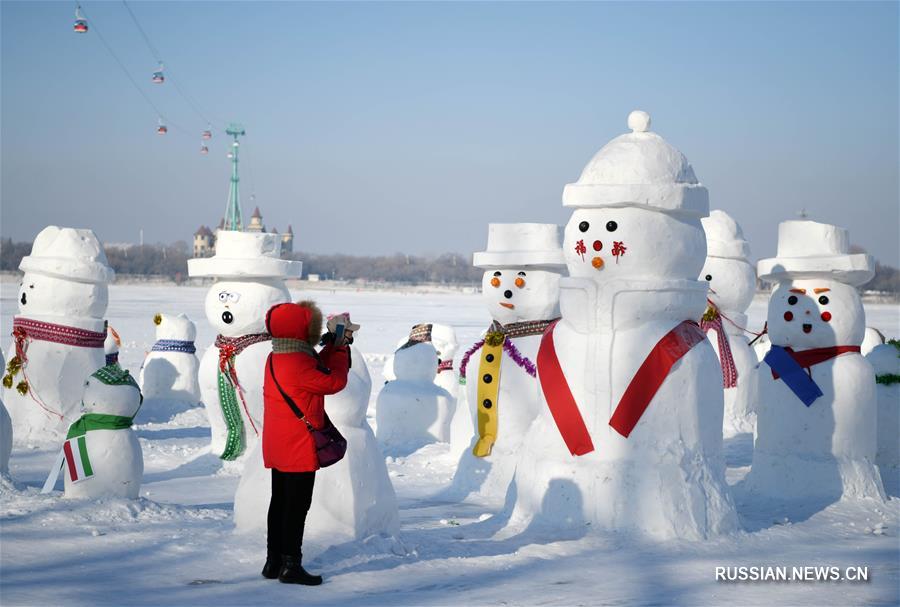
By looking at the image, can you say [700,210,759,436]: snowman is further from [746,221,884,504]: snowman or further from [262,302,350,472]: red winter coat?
[262,302,350,472]: red winter coat

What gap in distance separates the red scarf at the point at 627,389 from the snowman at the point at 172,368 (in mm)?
6903

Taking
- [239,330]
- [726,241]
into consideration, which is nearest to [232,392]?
[239,330]

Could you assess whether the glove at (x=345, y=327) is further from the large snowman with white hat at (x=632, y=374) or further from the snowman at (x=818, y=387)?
the snowman at (x=818, y=387)

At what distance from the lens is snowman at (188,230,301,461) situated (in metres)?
8.44

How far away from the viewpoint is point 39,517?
220 inches

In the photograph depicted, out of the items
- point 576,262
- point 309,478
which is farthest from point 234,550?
point 576,262

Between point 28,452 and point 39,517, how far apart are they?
3.88 meters

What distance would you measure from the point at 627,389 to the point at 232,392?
381 centimetres

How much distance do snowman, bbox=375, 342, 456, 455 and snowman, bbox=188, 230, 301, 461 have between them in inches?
77.4

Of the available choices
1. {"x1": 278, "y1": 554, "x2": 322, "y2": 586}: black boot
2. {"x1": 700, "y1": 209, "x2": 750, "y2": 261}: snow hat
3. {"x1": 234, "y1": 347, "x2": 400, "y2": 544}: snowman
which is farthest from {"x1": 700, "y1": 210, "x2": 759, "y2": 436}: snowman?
{"x1": 278, "y1": 554, "x2": 322, "y2": 586}: black boot

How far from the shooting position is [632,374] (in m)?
6.29

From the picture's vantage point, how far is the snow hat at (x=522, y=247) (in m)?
8.27

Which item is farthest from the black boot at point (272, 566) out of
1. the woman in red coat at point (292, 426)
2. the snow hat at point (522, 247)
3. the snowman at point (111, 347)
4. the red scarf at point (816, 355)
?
the snowman at point (111, 347)

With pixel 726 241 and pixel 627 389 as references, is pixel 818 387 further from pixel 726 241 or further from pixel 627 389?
pixel 726 241
